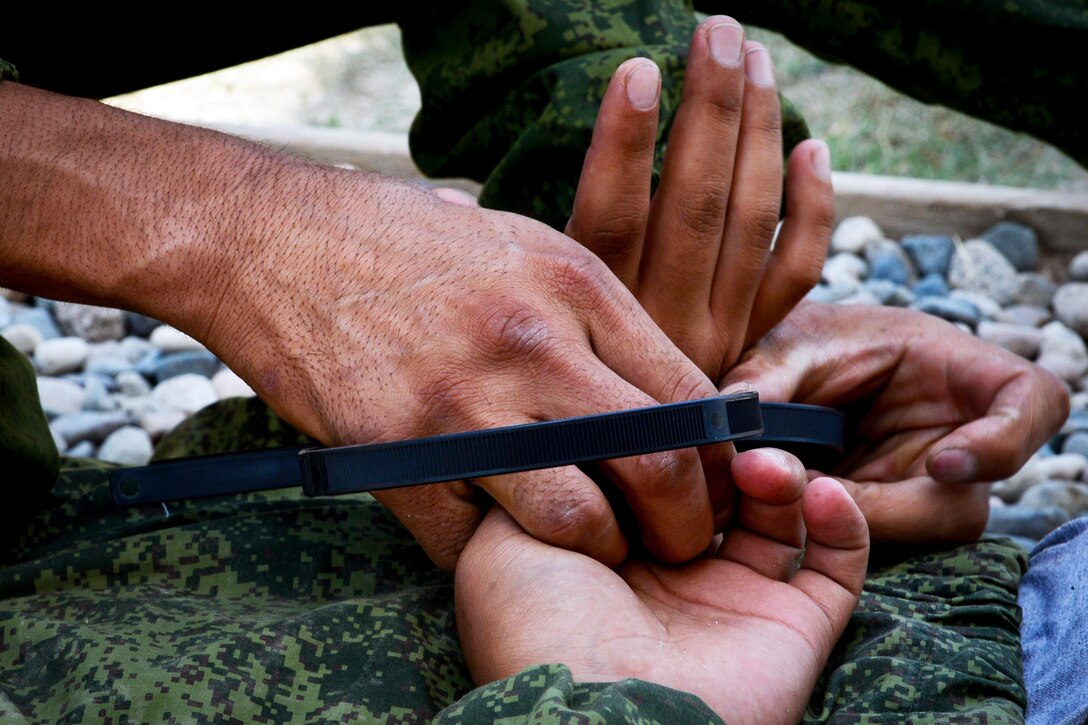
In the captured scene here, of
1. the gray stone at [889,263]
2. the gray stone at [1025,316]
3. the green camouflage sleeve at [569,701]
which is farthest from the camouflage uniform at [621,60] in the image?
the gray stone at [889,263]

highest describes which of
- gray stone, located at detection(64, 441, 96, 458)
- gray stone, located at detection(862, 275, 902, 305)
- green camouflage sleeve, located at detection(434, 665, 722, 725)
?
green camouflage sleeve, located at detection(434, 665, 722, 725)

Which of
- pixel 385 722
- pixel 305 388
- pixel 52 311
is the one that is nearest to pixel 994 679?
pixel 385 722

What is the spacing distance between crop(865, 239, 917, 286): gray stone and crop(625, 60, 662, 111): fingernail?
7.39 feet

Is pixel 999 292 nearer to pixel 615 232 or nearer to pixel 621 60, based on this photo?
pixel 621 60

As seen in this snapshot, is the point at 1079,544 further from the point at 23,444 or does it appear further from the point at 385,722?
the point at 23,444

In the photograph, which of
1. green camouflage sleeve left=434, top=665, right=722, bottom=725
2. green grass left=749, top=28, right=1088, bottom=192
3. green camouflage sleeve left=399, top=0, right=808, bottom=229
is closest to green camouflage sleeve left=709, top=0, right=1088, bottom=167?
green camouflage sleeve left=399, top=0, right=808, bottom=229

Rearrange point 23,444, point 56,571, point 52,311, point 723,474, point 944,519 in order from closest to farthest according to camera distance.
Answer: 1. point 723,474
2. point 56,571
3. point 23,444
4. point 944,519
5. point 52,311

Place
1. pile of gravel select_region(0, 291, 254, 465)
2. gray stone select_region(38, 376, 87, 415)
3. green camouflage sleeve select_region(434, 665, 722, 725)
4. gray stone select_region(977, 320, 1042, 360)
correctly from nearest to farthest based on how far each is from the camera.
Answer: green camouflage sleeve select_region(434, 665, 722, 725), pile of gravel select_region(0, 291, 254, 465), gray stone select_region(38, 376, 87, 415), gray stone select_region(977, 320, 1042, 360)

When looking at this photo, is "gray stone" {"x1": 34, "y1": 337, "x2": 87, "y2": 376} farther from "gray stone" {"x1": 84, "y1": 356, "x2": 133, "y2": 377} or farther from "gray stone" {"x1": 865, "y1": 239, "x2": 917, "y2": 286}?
"gray stone" {"x1": 865, "y1": 239, "x2": 917, "y2": 286}

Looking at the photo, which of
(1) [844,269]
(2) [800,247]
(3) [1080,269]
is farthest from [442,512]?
(3) [1080,269]

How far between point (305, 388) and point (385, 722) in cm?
36

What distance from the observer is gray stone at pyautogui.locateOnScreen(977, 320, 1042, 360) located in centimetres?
303

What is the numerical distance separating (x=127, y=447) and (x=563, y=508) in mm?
1681

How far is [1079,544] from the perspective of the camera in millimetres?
1447
